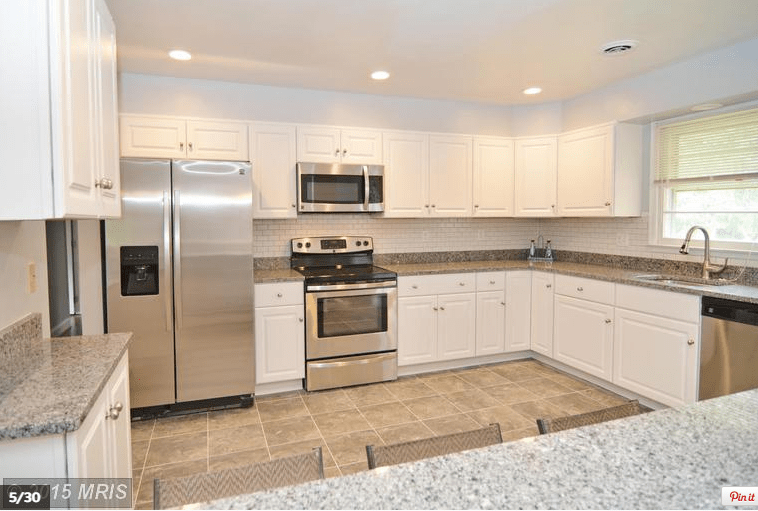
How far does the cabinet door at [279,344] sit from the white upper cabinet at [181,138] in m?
1.25

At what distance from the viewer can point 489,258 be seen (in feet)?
16.1

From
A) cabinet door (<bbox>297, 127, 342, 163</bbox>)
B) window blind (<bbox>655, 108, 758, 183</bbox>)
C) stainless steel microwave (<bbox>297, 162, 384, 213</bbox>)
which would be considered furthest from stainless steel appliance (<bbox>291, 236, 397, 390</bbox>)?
window blind (<bbox>655, 108, 758, 183</bbox>)

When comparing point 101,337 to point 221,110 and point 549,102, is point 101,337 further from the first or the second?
point 549,102

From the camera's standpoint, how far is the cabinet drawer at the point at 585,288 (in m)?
3.58

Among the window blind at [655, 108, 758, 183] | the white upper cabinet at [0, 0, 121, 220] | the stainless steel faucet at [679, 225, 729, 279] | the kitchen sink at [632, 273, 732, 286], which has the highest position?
the window blind at [655, 108, 758, 183]

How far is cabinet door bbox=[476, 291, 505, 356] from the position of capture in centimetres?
426

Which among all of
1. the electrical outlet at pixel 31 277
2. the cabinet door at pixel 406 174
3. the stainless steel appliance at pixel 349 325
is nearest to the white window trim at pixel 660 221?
the cabinet door at pixel 406 174

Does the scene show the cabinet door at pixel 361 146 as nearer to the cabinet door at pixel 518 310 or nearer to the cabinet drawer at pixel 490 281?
the cabinet drawer at pixel 490 281

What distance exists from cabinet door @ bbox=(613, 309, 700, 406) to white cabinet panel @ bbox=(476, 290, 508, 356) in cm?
103

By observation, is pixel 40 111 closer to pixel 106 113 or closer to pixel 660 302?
pixel 106 113

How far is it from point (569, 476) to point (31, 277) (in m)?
2.05

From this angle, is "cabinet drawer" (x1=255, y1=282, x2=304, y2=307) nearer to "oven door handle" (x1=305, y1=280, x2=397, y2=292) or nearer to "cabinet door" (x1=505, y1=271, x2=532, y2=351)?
"oven door handle" (x1=305, y1=280, x2=397, y2=292)

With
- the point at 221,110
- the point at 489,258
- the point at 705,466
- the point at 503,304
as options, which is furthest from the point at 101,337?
the point at 489,258

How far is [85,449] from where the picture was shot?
1307mm
